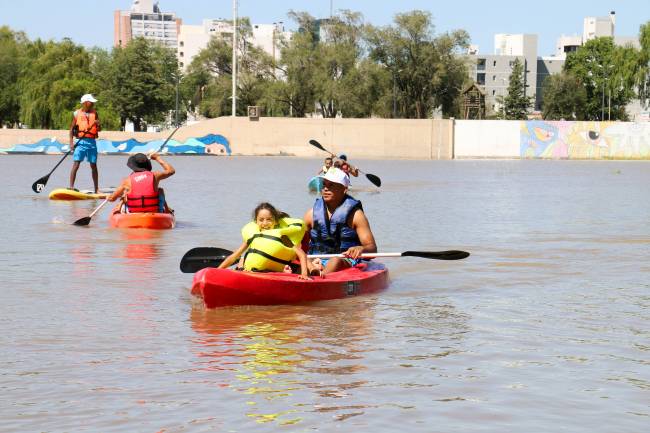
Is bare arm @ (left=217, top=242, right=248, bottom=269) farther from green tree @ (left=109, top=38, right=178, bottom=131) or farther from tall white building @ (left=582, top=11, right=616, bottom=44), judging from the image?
tall white building @ (left=582, top=11, right=616, bottom=44)

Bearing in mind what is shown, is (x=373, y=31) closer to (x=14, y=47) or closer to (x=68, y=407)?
(x=14, y=47)

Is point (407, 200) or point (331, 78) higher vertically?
point (331, 78)

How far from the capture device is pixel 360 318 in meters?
9.61

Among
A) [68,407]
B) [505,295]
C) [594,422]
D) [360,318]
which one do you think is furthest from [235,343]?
[505,295]

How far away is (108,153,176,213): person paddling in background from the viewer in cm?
1645

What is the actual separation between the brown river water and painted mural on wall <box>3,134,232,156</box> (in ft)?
161

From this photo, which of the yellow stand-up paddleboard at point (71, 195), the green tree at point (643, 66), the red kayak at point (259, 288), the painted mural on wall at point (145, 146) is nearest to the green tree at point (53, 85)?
the painted mural on wall at point (145, 146)

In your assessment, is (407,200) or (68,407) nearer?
(68,407)

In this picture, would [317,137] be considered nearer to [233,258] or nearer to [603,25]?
[233,258]

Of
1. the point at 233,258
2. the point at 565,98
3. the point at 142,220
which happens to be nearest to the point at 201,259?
the point at 233,258

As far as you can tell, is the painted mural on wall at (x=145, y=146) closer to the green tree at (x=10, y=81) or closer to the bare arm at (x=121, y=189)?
the green tree at (x=10, y=81)

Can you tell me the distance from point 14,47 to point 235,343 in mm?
84546

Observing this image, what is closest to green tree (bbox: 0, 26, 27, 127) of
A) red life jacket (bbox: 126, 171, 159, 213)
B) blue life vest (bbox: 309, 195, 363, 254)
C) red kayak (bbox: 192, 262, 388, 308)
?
red life jacket (bbox: 126, 171, 159, 213)

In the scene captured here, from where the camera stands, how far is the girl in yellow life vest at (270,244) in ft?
32.7
